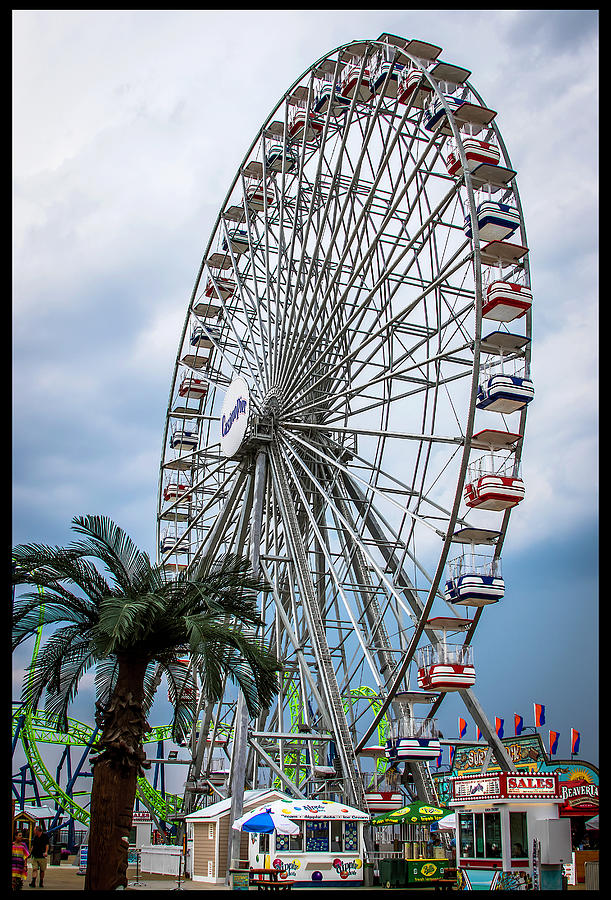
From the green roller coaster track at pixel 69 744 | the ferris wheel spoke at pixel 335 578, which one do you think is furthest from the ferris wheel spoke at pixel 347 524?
the green roller coaster track at pixel 69 744

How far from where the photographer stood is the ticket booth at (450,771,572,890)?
667 inches

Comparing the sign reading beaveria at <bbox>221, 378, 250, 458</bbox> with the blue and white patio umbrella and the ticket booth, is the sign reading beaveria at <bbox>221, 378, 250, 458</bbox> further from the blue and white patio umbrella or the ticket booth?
the ticket booth

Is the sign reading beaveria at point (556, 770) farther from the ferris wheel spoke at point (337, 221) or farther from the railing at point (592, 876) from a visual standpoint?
the ferris wheel spoke at point (337, 221)

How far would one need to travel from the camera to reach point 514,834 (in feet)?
57.3

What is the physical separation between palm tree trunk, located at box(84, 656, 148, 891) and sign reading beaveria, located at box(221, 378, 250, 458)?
12189mm

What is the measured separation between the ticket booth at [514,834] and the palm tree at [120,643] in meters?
5.17

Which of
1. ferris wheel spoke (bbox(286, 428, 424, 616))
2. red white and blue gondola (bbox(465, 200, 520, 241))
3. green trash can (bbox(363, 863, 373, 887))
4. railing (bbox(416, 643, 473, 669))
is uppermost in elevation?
red white and blue gondola (bbox(465, 200, 520, 241))

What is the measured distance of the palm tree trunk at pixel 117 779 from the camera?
43.8 feet

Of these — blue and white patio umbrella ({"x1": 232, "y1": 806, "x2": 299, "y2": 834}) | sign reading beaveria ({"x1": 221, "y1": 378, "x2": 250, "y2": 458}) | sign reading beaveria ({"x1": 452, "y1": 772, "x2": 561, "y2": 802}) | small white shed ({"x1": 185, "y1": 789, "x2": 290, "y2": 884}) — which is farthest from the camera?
sign reading beaveria ({"x1": 221, "y1": 378, "x2": 250, "y2": 458})

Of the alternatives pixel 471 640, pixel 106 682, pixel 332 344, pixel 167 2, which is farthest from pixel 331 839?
pixel 167 2

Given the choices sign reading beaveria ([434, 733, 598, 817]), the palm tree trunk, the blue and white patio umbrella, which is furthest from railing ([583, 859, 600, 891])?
the palm tree trunk

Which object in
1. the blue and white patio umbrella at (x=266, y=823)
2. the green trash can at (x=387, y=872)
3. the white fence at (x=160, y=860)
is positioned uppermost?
the blue and white patio umbrella at (x=266, y=823)

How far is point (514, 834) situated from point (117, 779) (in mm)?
7723
